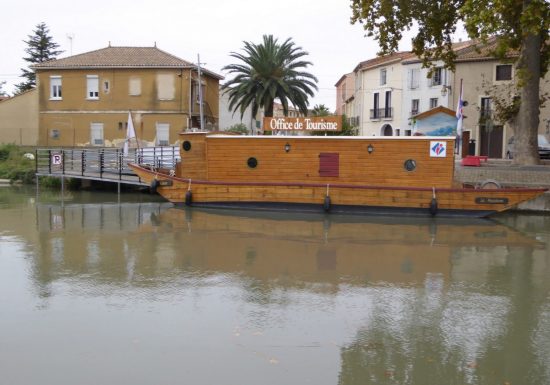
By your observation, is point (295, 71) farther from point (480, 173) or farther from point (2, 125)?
point (2, 125)

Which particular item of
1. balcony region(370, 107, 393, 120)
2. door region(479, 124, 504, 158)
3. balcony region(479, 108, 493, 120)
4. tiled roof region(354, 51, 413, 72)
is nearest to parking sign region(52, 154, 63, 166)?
balcony region(479, 108, 493, 120)

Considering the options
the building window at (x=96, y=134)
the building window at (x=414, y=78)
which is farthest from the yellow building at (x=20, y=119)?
the building window at (x=414, y=78)

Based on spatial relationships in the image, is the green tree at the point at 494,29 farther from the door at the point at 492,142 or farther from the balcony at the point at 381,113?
the balcony at the point at 381,113

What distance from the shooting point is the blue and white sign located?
18.3 meters

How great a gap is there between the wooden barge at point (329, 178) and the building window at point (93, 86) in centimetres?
1838

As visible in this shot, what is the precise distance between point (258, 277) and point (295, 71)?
86.3ft

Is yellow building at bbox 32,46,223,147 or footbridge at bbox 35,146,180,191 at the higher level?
yellow building at bbox 32,46,223,147

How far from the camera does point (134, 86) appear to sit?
36156 mm

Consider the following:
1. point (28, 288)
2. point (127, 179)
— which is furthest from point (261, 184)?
point (28, 288)

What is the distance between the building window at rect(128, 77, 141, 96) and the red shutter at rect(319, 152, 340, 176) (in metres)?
19.9

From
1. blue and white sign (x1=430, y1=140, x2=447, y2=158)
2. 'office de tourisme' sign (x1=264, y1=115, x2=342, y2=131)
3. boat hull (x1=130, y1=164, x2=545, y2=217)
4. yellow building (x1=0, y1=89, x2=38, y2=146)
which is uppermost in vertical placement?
yellow building (x1=0, y1=89, x2=38, y2=146)

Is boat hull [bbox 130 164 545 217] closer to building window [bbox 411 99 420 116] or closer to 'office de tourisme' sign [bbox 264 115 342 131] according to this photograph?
'office de tourisme' sign [bbox 264 115 342 131]

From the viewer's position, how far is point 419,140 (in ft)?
60.7

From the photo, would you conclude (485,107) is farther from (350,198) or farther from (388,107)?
(350,198)
